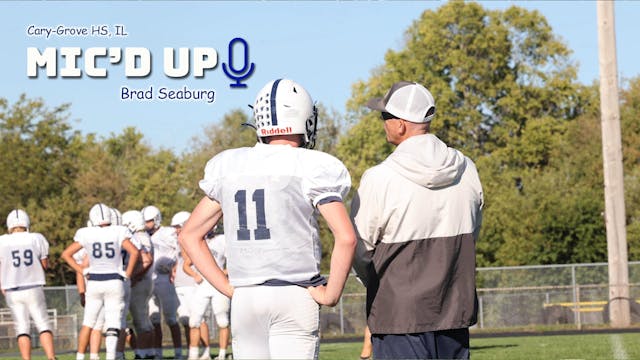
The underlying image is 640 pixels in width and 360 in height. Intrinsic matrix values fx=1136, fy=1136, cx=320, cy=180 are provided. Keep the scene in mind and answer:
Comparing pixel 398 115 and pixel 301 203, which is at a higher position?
pixel 398 115

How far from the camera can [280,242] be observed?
201 inches

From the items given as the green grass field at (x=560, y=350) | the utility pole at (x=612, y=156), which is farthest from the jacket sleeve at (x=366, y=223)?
the utility pole at (x=612, y=156)

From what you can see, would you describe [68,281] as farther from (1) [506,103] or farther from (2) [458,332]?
(2) [458,332]

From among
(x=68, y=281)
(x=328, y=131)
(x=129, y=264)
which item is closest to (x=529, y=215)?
(x=68, y=281)

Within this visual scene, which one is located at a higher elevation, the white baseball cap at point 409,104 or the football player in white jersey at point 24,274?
the white baseball cap at point 409,104

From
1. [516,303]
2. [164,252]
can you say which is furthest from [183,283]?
[516,303]

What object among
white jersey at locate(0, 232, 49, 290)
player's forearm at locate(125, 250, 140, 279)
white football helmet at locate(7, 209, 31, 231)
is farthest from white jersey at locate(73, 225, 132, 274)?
white football helmet at locate(7, 209, 31, 231)

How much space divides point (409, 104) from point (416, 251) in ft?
2.41

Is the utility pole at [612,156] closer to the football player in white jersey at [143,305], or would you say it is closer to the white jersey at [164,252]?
the white jersey at [164,252]

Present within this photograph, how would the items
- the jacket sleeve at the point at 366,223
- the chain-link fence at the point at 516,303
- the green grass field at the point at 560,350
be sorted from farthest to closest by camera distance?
the chain-link fence at the point at 516,303
the green grass field at the point at 560,350
the jacket sleeve at the point at 366,223

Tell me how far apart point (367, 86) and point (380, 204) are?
167 feet

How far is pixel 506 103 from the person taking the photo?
50.6m

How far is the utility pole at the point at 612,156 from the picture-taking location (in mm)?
25750

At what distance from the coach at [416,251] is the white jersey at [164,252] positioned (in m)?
10.8
